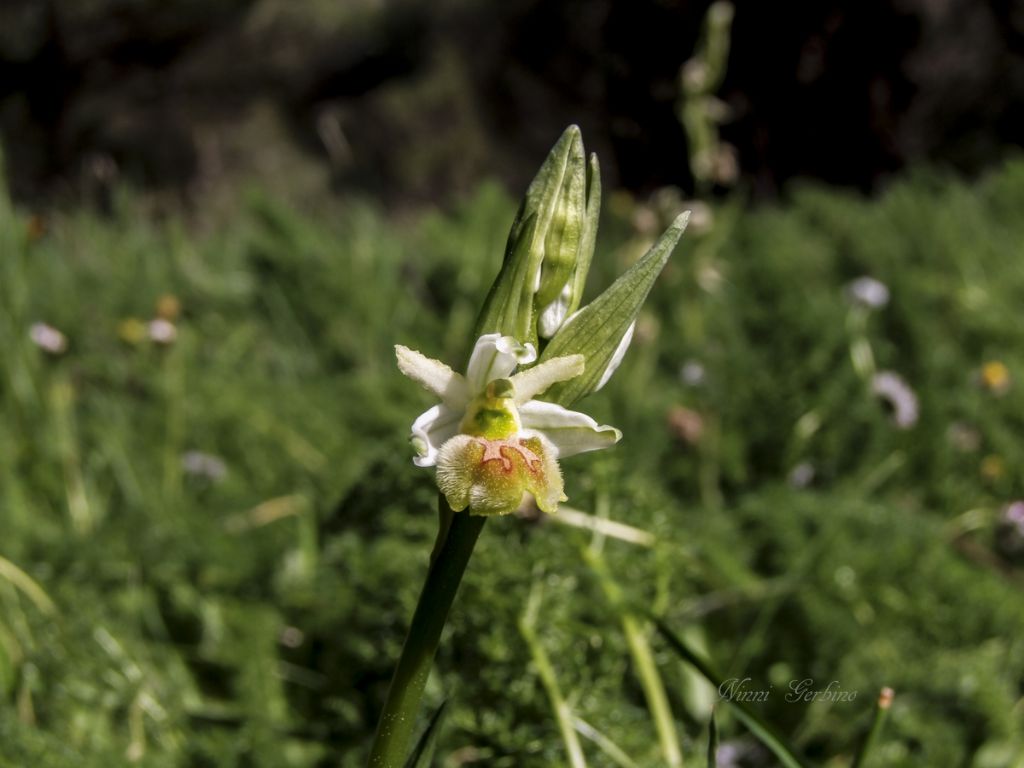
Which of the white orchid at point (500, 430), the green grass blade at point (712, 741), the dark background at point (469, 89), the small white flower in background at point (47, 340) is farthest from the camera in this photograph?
the dark background at point (469, 89)

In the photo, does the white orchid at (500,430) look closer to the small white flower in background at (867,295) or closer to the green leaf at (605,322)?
the green leaf at (605,322)

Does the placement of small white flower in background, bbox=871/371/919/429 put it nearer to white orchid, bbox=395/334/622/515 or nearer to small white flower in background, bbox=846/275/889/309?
small white flower in background, bbox=846/275/889/309

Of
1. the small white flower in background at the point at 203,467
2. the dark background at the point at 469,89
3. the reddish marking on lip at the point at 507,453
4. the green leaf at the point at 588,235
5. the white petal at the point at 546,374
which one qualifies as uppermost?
the dark background at the point at 469,89

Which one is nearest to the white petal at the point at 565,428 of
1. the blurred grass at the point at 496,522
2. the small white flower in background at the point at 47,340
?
the blurred grass at the point at 496,522

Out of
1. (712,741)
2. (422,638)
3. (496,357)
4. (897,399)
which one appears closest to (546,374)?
(496,357)

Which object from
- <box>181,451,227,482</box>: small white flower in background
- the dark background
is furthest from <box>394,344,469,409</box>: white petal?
the dark background

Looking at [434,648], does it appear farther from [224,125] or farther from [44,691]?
[224,125]

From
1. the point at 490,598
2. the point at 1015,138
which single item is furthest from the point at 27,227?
the point at 1015,138
